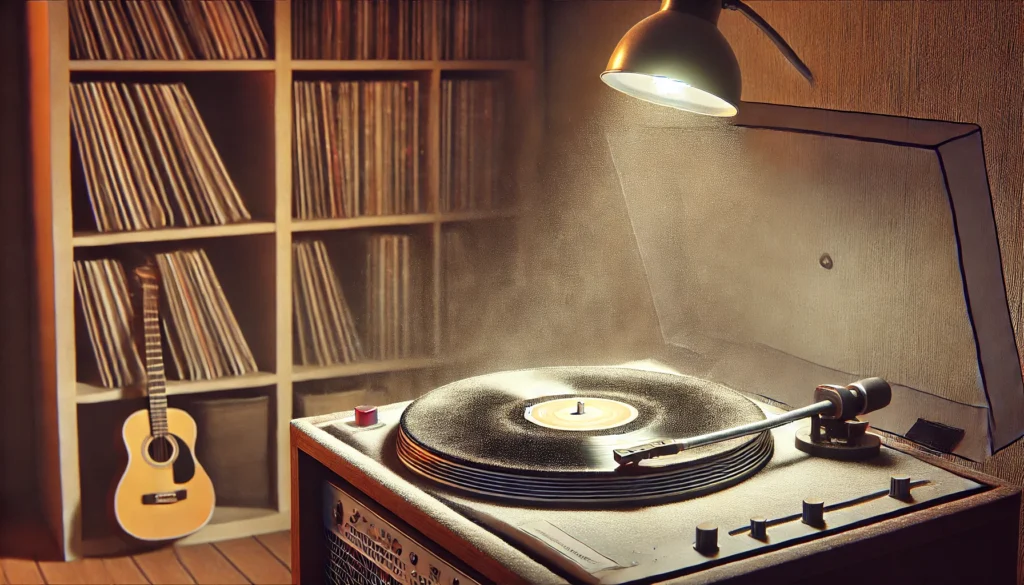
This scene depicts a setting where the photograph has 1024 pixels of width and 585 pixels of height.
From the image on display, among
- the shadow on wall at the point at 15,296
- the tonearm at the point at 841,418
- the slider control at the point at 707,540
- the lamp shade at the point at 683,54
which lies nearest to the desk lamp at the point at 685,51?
the lamp shade at the point at 683,54

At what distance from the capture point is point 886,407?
135 centimetres

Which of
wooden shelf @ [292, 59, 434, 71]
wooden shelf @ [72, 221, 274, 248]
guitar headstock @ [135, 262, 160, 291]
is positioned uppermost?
wooden shelf @ [292, 59, 434, 71]

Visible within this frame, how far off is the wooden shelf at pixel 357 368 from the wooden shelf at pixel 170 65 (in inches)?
30.2

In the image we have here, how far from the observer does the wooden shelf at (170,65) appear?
2.37m

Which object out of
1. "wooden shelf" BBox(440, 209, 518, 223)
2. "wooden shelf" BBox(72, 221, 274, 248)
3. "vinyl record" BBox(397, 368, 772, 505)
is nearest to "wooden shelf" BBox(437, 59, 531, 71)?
"wooden shelf" BBox(440, 209, 518, 223)

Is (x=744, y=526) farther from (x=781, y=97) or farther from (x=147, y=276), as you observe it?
(x=147, y=276)

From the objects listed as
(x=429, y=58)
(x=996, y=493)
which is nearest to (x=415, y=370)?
(x=429, y=58)

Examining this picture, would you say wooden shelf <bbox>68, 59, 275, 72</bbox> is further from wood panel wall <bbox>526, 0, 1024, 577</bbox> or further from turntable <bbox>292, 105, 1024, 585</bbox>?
turntable <bbox>292, 105, 1024, 585</bbox>

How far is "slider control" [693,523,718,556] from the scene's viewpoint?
3.32 ft

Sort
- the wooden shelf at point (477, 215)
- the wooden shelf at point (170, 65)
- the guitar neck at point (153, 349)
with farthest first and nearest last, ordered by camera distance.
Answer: the wooden shelf at point (477, 215) < the guitar neck at point (153, 349) < the wooden shelf at point (170, 65)

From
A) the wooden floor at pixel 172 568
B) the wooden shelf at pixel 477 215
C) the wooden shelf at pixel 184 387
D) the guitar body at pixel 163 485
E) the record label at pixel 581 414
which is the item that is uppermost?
the wooden shelf at pixel 477 215

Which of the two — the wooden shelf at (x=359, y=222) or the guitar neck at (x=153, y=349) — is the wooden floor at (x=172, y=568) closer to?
the guitar neck at (x=153, y=349)

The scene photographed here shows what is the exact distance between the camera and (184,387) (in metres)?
2.56

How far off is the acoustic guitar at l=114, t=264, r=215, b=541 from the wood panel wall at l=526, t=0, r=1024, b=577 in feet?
2.98
